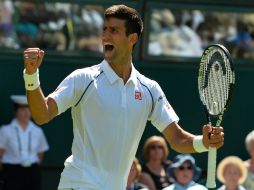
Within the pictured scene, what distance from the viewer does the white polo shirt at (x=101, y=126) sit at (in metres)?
5.80

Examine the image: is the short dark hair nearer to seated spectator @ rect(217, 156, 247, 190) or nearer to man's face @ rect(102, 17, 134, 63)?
man's face @ rect(102, 17, 134, 63)

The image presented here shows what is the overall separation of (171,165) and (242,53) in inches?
89.0

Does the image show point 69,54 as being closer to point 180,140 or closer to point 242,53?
point 242,53

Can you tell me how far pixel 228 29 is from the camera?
11.3 m

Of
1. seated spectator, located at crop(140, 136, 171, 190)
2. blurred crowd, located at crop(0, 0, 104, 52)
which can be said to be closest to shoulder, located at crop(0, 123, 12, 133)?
blurred crowd, located at crop(0, 0, 104, 52)

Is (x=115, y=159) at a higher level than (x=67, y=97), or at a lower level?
lower

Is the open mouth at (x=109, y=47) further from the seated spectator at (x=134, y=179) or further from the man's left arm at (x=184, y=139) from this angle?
the seated spectator at (x=134, y=179)

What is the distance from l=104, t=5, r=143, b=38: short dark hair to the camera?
5934mm

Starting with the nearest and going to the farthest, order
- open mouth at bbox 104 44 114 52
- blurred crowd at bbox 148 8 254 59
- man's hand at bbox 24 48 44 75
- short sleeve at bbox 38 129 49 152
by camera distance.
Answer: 1. man's hand at bbox 24 48 44 75
2. open mouth at bbox 104 44 114 52
3. short sleeve at bbox 38 129 49 152
4. blurred crowd at bbox 148 8 254 59

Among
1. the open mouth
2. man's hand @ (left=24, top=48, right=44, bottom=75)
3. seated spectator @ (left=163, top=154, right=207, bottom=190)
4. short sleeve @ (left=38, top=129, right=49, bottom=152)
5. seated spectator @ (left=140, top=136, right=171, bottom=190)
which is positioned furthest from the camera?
short sleeve @ (left=38, top=129, right=49, bottom=152)

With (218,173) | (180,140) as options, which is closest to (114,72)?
(180,140)

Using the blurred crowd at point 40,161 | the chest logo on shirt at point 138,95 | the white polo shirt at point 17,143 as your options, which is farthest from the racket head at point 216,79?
the white polo shirt at point 17,143

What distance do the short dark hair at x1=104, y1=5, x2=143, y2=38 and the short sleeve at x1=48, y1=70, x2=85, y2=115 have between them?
0.45 m

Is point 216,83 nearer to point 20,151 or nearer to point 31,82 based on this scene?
point 31,82
